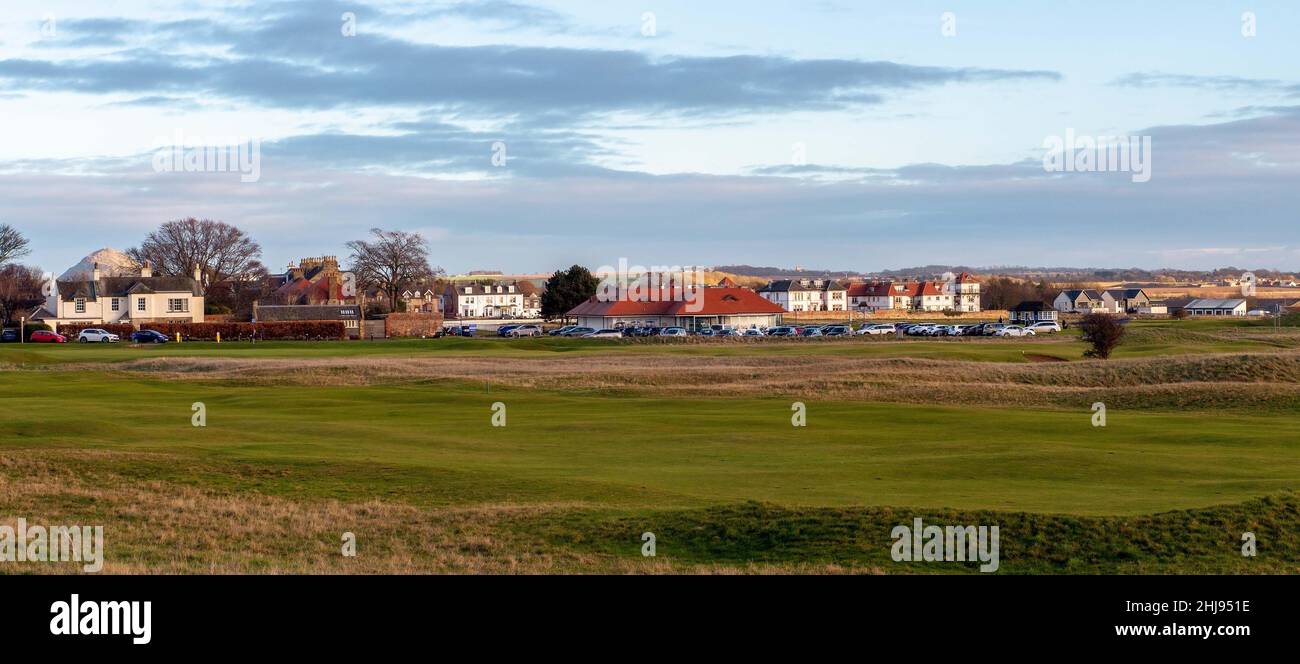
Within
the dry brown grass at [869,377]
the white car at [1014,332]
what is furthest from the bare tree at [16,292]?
the white car at [1014,332]

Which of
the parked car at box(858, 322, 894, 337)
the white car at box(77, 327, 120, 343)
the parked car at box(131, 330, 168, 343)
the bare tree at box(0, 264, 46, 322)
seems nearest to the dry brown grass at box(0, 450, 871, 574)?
the parked car at box(131, 330, 168, 343)

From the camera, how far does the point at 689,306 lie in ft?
447

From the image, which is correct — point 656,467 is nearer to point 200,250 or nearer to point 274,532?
point 274,532

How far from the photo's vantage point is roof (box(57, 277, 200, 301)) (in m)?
124

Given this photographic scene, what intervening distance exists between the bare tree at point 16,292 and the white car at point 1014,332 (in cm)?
10410

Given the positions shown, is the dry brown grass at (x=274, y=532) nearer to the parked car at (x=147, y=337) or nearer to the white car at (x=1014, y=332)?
the parked car at (x=147, y=337)

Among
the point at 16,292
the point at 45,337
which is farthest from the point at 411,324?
the point at 16,292

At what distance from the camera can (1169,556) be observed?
683 inches

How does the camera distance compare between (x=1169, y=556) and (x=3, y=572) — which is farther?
(x=1169, y=556)

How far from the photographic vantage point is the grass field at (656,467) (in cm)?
1838

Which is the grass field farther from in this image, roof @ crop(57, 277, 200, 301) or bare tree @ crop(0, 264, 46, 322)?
bare tree @ crop(0, 264, 46, 322)
